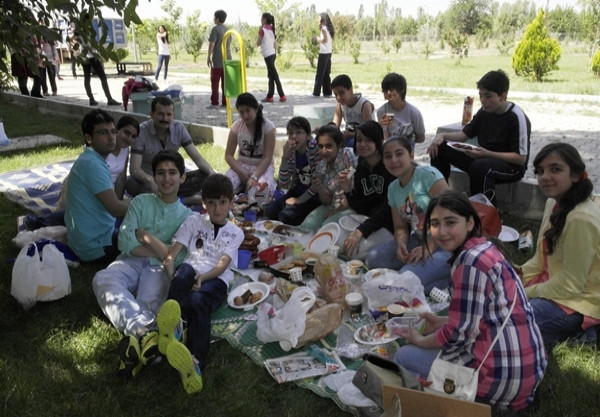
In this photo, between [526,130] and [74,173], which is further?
[526,130]

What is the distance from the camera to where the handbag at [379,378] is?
2.37m

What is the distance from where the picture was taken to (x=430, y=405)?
2.20m

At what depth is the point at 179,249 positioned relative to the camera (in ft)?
12.0

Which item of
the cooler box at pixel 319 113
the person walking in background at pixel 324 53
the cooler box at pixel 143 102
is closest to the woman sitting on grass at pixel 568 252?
the cooler box at pixel 319 113

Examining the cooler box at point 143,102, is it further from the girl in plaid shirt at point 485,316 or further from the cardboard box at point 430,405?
the cardboard box at point 430,405

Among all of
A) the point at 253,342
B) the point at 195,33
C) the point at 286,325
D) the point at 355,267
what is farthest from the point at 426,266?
the point at 195,33

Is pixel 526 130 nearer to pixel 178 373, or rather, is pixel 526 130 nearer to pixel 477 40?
pixel 178 373

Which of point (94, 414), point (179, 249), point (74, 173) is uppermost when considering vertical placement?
point (74, 173)

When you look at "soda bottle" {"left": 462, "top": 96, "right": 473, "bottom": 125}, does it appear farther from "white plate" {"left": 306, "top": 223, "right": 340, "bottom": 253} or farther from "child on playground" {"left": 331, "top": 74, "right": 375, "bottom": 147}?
"white plate" {"left": 306, "top": 223, "right": 340, "bottom": 253}

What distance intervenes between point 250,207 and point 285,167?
2.00ft

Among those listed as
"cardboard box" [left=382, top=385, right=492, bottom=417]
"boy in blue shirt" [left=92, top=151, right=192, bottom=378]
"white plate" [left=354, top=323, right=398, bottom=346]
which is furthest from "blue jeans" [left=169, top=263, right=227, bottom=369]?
"cardboard box" [left=382, top=385, right=492, bottom=417]

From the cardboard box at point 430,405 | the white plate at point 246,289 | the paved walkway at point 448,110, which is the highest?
the paved walkway at point 448,110

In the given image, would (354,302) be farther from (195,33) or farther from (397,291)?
(195,33)

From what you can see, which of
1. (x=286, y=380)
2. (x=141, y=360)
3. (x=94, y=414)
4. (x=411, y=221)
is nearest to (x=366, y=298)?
(x=411, y=221)
